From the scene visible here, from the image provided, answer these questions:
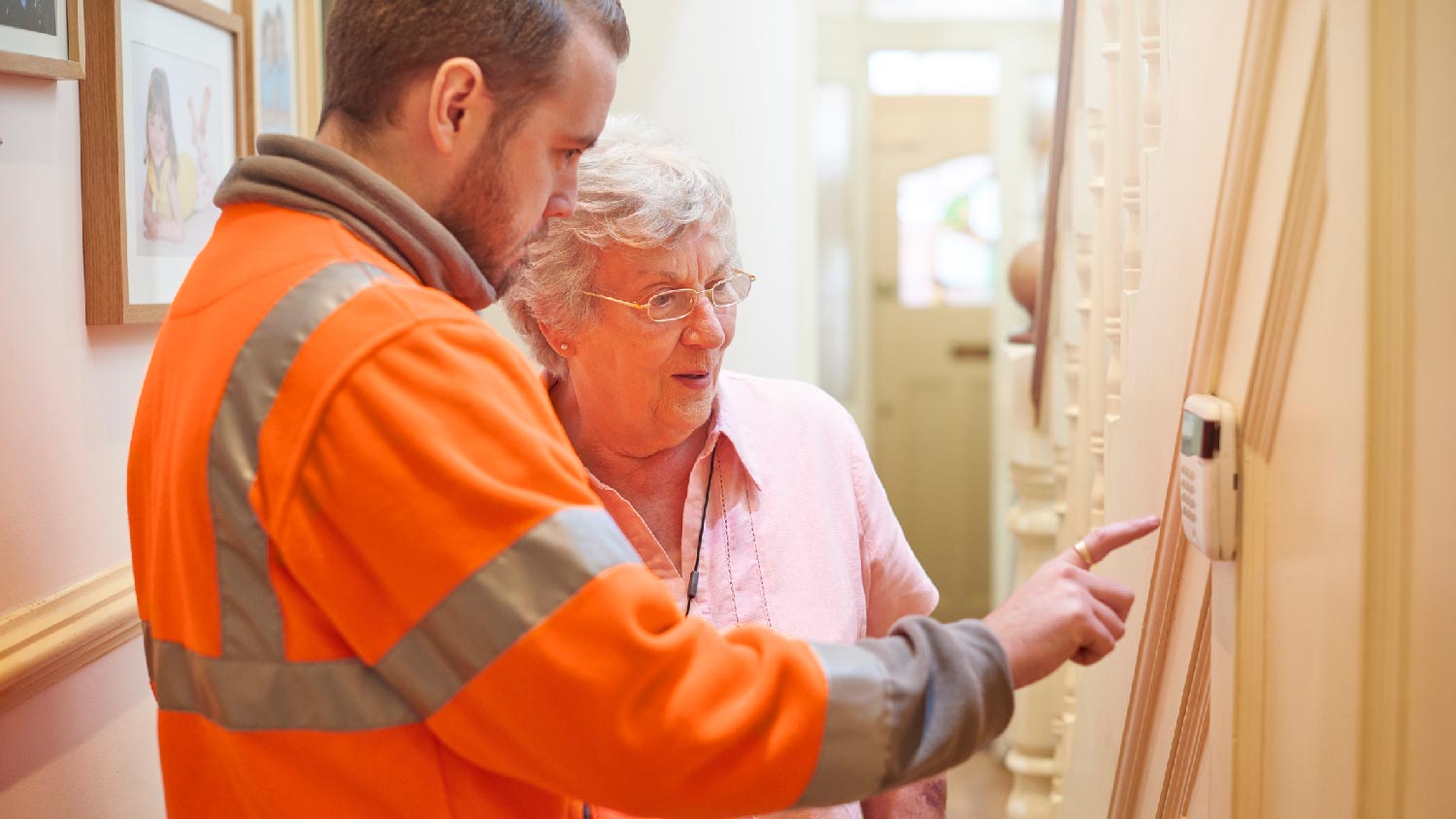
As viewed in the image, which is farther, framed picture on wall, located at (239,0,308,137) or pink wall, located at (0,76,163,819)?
framed picture on wall, located at (239,0,308,137)

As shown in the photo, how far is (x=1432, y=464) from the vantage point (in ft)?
2.66

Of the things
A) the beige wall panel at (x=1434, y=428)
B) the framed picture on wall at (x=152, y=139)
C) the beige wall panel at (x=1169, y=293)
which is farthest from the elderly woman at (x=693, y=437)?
the beige wall panel at (x=1434, y=428)

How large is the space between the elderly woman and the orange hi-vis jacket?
0.62 metres

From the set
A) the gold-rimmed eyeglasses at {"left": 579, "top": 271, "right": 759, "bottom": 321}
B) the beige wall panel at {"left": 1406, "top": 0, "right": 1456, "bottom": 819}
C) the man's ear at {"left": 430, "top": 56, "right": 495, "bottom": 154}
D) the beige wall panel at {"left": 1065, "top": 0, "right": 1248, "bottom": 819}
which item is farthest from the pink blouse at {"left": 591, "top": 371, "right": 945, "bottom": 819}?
the beige wall panel at {"left": 1406, "top": 0, "right": 1456, "bottom": 819}

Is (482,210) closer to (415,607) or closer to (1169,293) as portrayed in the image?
(415,607)

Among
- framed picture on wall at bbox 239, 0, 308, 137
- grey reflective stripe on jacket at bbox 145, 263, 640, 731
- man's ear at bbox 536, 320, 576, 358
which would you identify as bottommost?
grey reflective stripe on jacket at bbox 145, 263, 640, 731

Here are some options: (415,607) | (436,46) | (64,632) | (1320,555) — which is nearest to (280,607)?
(415,607)

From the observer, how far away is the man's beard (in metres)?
0.98

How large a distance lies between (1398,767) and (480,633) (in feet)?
2.02

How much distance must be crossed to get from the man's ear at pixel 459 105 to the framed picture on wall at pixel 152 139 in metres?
0.71

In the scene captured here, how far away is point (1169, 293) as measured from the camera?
1.27 meters

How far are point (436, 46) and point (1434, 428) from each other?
2.41ft

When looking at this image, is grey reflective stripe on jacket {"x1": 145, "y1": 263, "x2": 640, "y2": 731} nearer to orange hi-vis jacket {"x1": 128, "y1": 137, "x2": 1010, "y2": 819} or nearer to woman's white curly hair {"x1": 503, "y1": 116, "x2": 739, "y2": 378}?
orange hi-vis jacket {"x1": 128, "y1": 137, "x2": 1010, "y2": 819}

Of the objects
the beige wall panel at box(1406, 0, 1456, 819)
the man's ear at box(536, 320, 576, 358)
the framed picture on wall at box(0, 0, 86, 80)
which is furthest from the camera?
the man's ear at box(536, 320, 576, 358)
